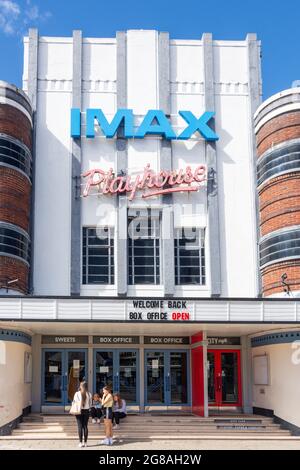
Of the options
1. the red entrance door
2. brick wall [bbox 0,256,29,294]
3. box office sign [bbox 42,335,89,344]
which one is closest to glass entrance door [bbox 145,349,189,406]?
the red entrance door

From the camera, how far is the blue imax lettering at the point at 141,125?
24234 mm

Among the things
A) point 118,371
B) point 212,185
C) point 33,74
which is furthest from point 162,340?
point 33,74

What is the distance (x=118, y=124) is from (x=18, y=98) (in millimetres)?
3910

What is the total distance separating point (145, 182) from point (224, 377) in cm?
781

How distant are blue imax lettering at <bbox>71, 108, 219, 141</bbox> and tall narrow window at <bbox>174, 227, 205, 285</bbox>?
3727 millimetres

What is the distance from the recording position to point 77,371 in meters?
22.9

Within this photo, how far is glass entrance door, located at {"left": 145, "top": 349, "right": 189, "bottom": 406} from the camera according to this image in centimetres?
2297

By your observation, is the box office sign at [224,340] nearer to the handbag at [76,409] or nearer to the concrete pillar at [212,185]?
the concrete pillar at [212,185]

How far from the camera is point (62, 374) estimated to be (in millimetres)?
22703

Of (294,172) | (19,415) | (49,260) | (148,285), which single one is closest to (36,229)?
(49,260)

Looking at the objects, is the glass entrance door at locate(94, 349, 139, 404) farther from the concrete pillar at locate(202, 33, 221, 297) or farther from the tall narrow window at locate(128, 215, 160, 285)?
the concrete pillar at locate(202, 33, 221, 297)

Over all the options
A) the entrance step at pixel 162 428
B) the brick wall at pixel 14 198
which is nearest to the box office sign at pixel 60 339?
the entrance step at pixel 162 428

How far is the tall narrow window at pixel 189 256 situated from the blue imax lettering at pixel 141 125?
3.73 meters

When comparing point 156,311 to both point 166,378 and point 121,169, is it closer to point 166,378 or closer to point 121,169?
point 166,378
